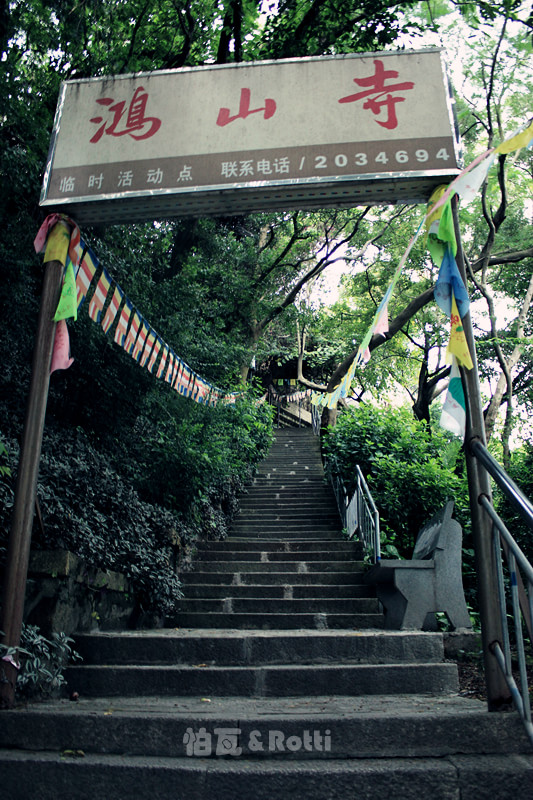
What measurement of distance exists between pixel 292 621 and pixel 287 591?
716 mm

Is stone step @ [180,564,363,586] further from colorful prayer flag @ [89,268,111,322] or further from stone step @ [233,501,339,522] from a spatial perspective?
colorful prayer flag @ [89,268,111,322]

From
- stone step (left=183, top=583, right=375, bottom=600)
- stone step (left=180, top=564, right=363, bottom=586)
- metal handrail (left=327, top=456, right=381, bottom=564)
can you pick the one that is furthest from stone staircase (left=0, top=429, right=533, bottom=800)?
metal handrail (left=327, top=456, right=381, bottom=564)

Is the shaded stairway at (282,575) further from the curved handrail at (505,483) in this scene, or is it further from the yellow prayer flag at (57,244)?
the yellow prayer flag at (57,244)

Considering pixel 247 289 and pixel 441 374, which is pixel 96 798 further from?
pixel 441 374

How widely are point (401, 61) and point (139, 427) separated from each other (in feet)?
17.4

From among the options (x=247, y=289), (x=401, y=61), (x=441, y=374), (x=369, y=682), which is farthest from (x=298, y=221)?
(x=369, y=682)

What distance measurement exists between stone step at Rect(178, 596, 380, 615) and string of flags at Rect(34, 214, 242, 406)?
2746 mm

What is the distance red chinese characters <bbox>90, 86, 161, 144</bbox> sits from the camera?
12.0ft

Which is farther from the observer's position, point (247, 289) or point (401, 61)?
point (247, 289)

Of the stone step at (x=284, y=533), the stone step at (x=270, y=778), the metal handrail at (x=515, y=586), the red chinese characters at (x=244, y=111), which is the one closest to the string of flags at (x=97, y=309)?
the red chinese characters at (x=244, y=111)

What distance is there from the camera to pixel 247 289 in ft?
42.3

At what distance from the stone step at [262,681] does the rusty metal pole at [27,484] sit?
735 mm

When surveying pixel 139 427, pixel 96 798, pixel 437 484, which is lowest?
pixel 96 798

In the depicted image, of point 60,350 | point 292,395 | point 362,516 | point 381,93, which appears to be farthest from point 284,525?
point 292,395
